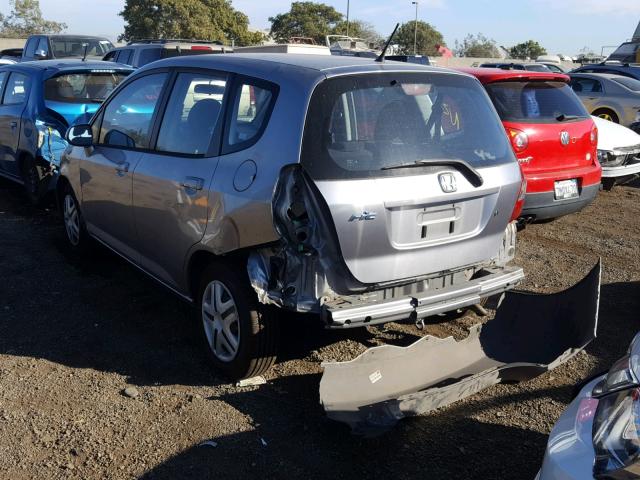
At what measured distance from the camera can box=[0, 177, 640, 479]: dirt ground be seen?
328cm

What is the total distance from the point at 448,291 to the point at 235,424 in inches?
54.5

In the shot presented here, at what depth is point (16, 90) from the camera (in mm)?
8133

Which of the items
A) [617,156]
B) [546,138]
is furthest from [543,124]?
[617,156]

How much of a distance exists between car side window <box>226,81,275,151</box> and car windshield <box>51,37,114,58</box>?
13.4 metres

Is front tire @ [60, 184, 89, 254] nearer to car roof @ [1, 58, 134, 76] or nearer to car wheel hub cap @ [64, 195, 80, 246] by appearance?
car wheel hub cap @ [64, 195, 80, 246]

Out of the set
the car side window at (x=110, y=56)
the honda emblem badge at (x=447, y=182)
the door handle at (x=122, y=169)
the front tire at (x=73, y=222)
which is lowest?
the front tire at (x=73, y=222)

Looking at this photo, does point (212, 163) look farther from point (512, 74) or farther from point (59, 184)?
point (512, 74)

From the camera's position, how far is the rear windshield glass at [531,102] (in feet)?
22.2

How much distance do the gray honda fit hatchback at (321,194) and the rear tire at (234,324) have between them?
1cm

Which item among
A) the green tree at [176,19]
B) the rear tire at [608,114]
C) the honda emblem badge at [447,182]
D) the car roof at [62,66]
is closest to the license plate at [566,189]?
the honda emblem badge at [447,182]

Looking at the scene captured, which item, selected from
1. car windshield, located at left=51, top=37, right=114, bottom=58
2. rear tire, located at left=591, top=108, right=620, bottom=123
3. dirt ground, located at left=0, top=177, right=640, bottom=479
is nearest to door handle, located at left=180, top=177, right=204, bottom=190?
dirt ground, located at left=0, top=177, right=640, bottom=479

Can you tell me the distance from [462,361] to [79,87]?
5.93m

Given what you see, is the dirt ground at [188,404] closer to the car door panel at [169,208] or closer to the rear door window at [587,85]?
the car door panel at [169,208]

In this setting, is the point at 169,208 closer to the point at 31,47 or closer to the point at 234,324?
the point at 234,324
